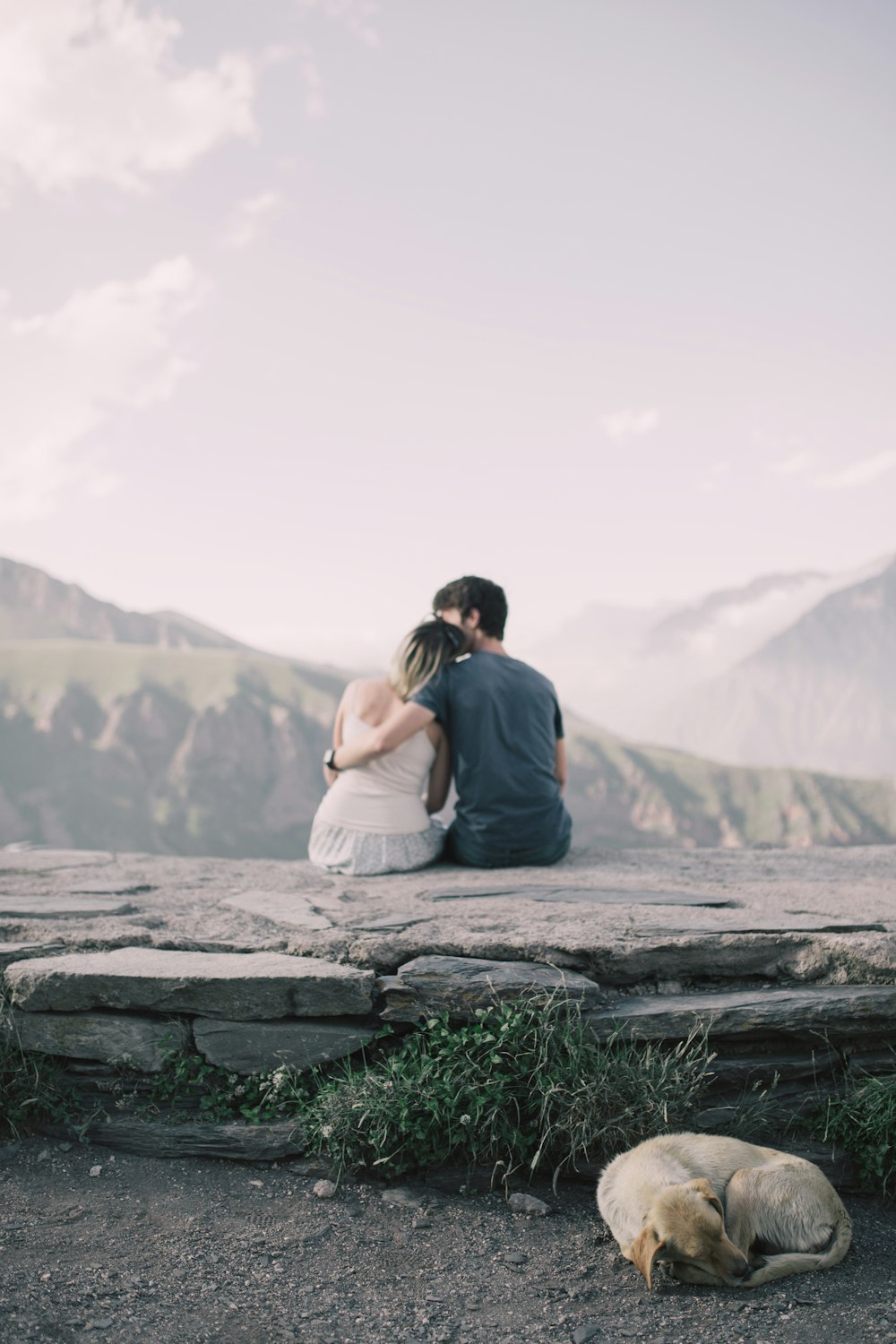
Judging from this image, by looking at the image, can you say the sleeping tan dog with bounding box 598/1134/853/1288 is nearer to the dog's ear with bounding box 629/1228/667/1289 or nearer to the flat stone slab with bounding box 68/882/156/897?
the dog's ear with bounding box 629/1228/667/1289

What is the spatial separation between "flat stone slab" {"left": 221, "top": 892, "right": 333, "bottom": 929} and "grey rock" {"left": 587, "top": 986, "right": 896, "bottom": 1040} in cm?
172

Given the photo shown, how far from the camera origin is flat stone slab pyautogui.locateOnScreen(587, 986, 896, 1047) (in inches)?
176

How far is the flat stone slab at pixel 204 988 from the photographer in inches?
181

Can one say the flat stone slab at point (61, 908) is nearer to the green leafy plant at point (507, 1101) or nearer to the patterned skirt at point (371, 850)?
the patterned skirt at point (371, 850)

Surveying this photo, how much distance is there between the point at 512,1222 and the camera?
3934mm

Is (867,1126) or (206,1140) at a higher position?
(867,1126)

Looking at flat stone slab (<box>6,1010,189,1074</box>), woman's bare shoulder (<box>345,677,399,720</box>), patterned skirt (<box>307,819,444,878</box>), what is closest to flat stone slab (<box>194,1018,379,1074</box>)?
flat stone slab (<box>6,1010,189,1074</box>)

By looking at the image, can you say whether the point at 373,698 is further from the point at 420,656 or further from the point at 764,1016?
the point at 764,1016

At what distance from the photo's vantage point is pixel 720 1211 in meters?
3.57

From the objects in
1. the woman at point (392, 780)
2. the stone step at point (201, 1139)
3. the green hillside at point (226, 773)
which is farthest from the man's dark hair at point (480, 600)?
the green hillside at point (226, 773)

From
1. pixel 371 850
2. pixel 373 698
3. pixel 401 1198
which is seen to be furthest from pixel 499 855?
pixel 401 1198

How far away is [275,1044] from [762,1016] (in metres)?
2.33

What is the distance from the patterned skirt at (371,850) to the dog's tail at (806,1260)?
12.9ft

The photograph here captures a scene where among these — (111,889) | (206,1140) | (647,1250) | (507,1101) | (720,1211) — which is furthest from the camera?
(111,889)
